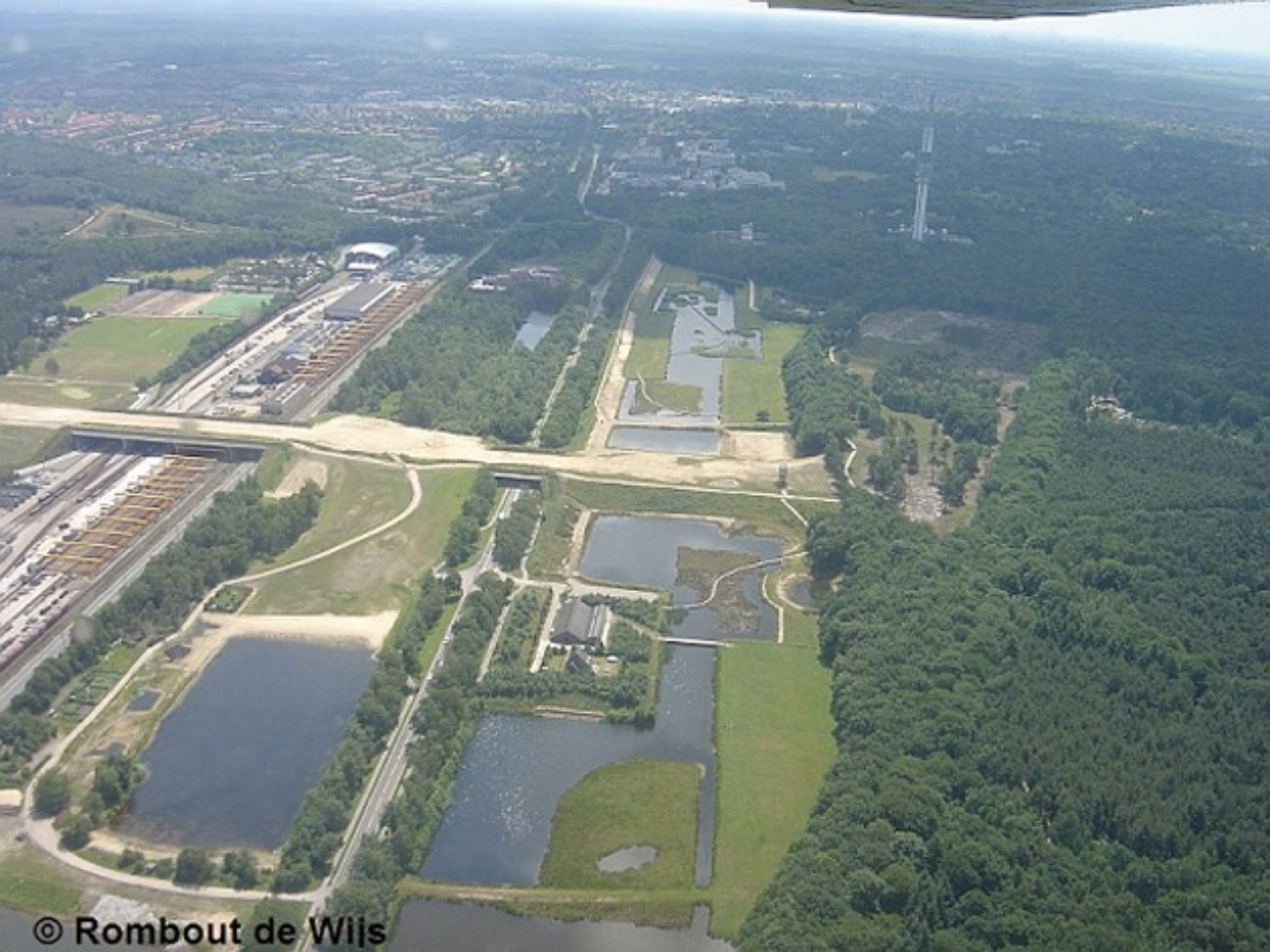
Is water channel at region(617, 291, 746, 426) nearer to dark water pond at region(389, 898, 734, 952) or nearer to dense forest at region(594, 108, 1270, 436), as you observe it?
dense forest at region(594, 108, 1270, 436)

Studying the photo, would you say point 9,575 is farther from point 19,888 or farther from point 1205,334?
point 1205,334

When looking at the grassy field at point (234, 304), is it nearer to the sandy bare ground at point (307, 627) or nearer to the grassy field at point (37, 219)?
the grassy field at point (37, 219)

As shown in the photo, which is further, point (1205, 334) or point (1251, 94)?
point (1251, 94)

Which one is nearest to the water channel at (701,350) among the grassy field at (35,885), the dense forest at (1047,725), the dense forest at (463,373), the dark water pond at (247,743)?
the dense forest at (463,373)

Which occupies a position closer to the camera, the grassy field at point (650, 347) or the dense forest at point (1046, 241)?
the grassy field at point (650, 347)

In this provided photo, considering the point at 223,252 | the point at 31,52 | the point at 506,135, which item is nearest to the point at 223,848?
the point at 223,252

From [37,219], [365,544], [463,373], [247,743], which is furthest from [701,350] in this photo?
[37,219]
